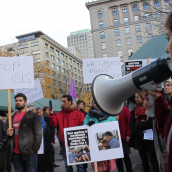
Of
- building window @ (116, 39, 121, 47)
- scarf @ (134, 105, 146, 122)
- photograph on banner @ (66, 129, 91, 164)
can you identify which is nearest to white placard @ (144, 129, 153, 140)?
scarf @ (134, 105, 146, 122)

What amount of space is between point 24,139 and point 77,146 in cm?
90

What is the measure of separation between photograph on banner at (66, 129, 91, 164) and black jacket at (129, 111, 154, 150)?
104 centimetres

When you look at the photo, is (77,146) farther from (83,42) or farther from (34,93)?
(83,42)

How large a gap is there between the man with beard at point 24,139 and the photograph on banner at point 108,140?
1.06m

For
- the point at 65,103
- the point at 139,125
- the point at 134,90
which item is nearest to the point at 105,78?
the point at 134,90

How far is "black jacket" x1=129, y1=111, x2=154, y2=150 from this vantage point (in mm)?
3297

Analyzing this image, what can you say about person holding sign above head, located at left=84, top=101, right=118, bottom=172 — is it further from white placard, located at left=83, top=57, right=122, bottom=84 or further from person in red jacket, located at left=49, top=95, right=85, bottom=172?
white placard, located at left=83, top=57, right=122, bottom=84

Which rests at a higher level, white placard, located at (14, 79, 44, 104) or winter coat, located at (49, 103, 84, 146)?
white placard, located at (14, 79, 44, 104)

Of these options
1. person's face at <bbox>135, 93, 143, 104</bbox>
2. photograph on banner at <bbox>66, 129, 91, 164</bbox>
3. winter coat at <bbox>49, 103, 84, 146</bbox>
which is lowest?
photograph on banner at <bbox>66, 129, 91, 164</bbox>

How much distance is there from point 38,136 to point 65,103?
0.87 m

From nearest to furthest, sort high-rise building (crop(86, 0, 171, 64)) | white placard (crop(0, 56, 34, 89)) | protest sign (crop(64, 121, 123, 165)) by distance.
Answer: protest sign (crop(64, 121, 123, 165))
white placard (crop(0, 56, 34, 89))
high-rise building (crop(86, 0, 171, 64))

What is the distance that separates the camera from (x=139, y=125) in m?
3.36

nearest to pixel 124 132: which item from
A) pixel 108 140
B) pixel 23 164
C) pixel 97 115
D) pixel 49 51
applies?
pixel 97 115

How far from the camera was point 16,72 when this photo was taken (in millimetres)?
3588
